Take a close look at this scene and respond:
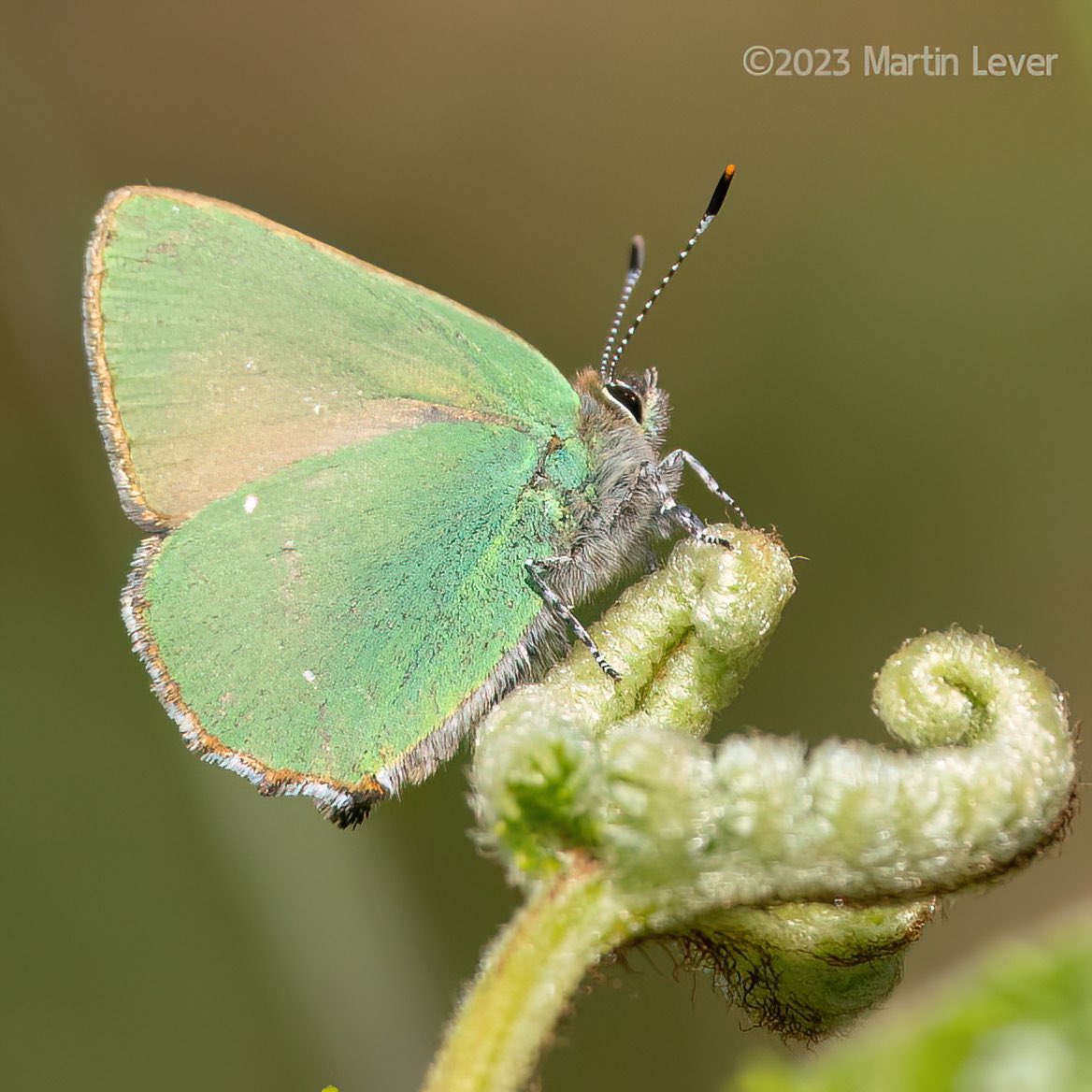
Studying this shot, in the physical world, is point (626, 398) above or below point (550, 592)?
above

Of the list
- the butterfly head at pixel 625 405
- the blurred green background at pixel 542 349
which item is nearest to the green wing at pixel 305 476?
the butterfly head at pixel 625 405

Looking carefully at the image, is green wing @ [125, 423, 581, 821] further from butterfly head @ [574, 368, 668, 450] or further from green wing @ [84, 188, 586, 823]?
butterfly head @ [574, 368, 668, 450]

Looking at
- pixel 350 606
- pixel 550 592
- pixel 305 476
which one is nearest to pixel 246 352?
pixel 305 476

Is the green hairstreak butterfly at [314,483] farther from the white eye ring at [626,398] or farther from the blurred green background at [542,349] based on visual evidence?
the blurred green background at [542,349]

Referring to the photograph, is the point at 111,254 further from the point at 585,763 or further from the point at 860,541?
the point at 860,541

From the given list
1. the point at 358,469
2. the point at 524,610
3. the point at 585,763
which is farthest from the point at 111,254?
the point at 585,763

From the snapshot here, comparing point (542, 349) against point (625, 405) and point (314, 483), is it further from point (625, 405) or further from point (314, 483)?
point (314, 483)
